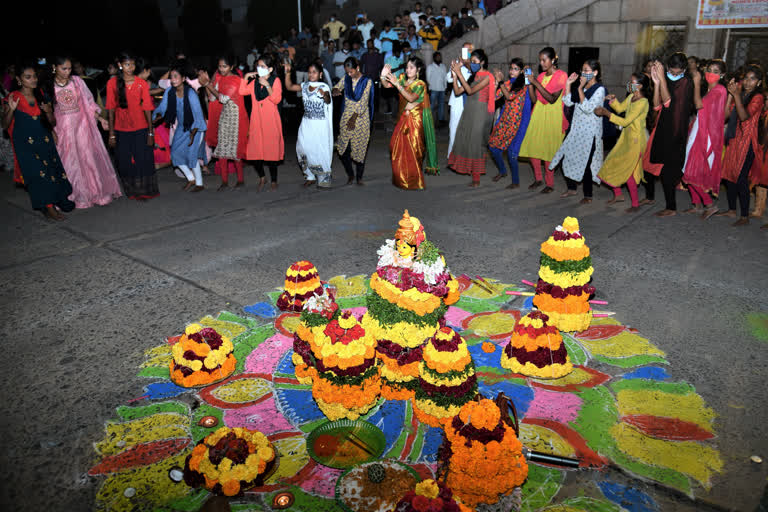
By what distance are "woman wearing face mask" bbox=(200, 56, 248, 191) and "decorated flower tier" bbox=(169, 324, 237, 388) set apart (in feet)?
17.1

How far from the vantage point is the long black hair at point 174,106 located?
7969 mm

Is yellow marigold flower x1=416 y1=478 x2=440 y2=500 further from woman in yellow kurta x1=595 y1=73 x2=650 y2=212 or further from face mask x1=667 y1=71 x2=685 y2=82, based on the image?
face mask x1=667 y1=71 x2=685 y2=82

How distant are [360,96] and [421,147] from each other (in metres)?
1.17

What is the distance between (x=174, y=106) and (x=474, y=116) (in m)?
4.38

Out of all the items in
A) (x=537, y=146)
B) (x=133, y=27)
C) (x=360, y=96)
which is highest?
(x=133, y=27)

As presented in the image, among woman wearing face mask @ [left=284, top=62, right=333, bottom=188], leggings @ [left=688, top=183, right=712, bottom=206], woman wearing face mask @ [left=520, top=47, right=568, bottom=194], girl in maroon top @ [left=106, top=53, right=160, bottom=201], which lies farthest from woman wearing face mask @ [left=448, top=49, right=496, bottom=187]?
girl in maroon top @ [left=106, top=53, right=160, bottom=201]

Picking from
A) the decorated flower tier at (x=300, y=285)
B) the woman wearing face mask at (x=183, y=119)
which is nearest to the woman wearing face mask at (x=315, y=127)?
the woman wearing face mask at (x=183, y=119)

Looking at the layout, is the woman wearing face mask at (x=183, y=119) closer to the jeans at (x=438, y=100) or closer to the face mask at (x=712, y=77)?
the face mask at (x=712, y=77)

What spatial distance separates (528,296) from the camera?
16.7 ft

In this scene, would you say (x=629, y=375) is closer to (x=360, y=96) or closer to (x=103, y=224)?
(x=360, y=96)

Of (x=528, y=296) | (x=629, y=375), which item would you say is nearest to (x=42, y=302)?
(x=528, y=296)

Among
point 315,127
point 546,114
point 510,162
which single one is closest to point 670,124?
point 546,114

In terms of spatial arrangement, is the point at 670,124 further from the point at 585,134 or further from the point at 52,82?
the point at 52,82

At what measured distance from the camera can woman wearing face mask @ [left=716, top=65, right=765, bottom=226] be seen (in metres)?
6.41
